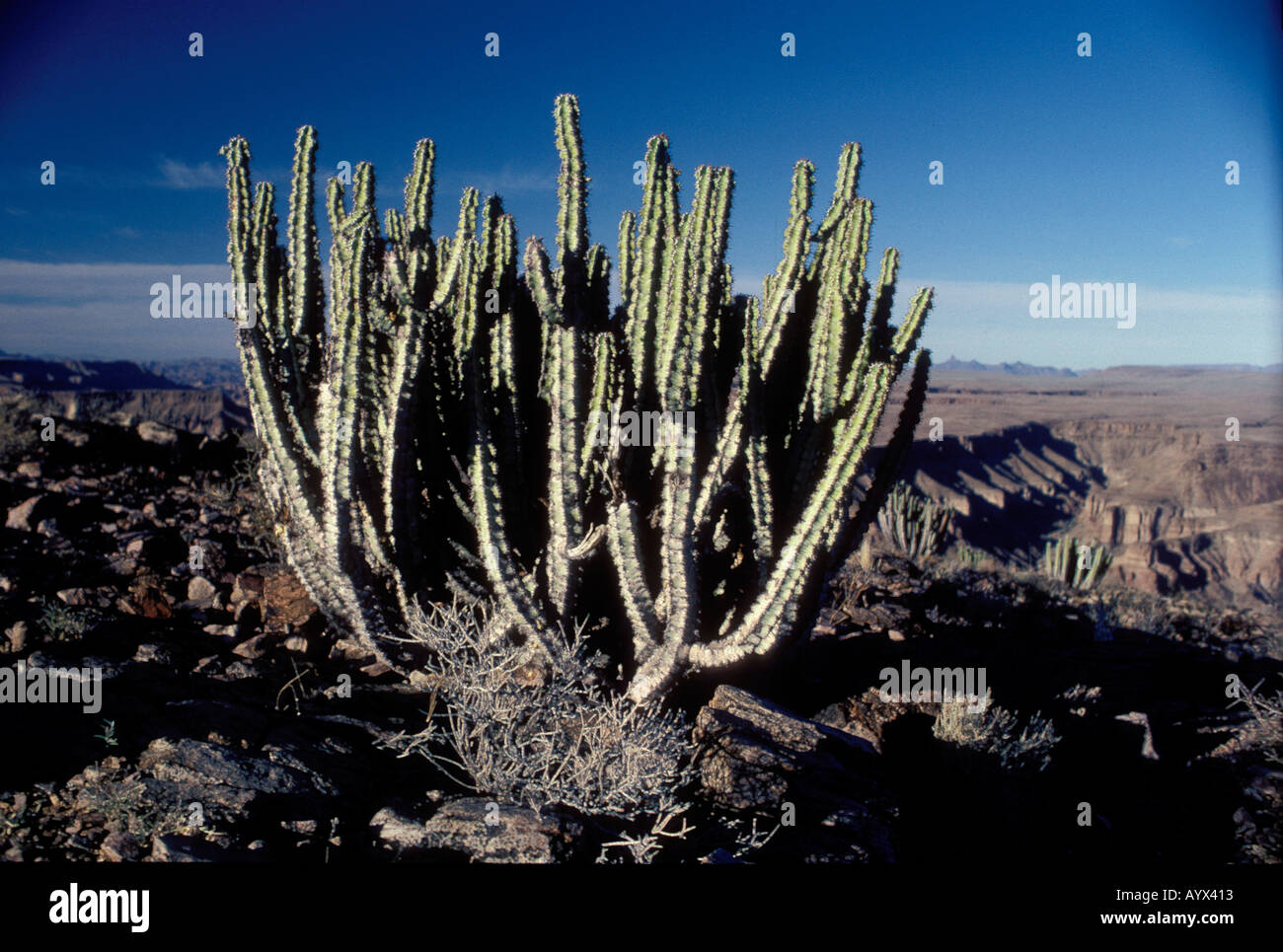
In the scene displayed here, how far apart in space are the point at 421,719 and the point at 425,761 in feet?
0.99

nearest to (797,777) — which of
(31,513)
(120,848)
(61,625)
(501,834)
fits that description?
(501,834)

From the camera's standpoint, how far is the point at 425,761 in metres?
3.22

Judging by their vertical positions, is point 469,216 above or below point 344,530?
above

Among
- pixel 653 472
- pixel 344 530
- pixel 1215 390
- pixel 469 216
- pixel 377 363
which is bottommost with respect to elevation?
pixel 344 530

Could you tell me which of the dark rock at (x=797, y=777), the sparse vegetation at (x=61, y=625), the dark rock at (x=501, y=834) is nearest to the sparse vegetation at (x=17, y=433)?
the sparse vegetation at (x=61, y=625)

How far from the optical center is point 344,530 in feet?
11.1

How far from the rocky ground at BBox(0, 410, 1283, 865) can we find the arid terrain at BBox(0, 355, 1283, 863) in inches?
0.5

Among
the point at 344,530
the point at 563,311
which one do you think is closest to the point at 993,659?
the point at 563,311

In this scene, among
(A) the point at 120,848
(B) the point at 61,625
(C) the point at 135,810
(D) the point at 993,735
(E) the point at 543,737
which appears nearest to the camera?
(A) the point at 120,848

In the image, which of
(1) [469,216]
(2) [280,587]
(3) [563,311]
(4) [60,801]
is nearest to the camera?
(4) [60,801]

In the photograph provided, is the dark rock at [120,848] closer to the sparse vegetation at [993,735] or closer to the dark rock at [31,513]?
the sparse vegetation at [993,735]

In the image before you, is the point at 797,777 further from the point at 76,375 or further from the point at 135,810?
the point at 76,375
